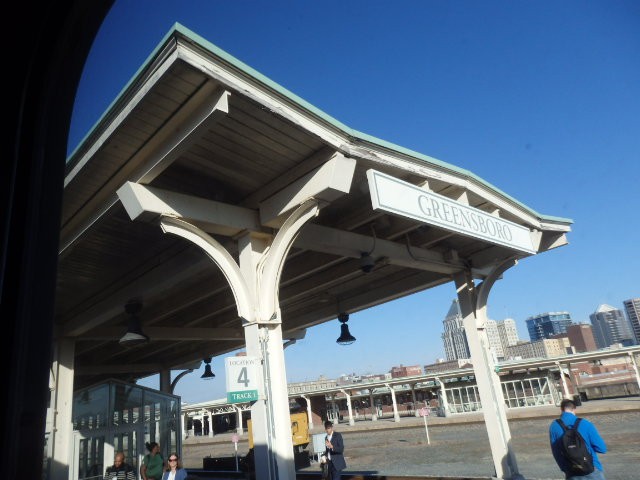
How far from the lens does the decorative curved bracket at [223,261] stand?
16.8 ft

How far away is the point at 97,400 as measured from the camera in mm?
12672

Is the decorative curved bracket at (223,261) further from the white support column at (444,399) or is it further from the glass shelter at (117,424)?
the white support column at (444,399)

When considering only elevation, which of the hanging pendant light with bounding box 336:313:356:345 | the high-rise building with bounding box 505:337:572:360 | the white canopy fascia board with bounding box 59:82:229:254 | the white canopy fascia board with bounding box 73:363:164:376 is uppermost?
the high-rise building with bounding box 505:337:572:360

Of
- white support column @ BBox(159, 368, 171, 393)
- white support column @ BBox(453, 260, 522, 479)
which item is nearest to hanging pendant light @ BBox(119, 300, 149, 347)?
white support column @ BBox(453, 260, 522, 479)

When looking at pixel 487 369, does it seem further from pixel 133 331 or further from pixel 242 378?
pixel 133 331

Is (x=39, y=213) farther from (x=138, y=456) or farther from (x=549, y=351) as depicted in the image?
(x=549, y=351)

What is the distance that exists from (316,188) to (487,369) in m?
5.09

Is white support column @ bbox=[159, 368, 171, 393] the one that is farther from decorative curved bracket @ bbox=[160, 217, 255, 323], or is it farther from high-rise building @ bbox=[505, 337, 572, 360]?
high-rise building @ bbox=[505, 337, 572, 360]

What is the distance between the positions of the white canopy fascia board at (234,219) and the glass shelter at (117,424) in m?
9.03

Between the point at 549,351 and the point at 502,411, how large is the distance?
582 feet

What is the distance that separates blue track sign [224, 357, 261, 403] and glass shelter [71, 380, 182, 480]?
9.05 m

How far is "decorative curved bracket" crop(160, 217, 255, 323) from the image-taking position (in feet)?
16.8

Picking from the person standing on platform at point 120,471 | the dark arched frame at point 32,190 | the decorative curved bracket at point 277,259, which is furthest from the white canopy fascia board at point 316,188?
the person standing on platform at point 120,471

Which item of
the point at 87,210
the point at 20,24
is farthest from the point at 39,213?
the point at 87,210
